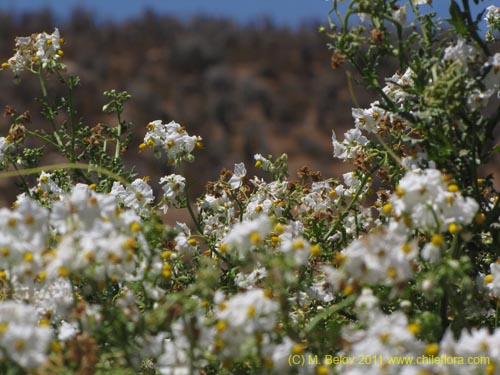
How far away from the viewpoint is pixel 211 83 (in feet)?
93.0

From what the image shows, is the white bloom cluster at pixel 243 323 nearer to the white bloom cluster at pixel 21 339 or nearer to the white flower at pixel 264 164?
the white bloom cluster at pixel 21 339

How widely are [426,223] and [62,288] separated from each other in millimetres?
1026

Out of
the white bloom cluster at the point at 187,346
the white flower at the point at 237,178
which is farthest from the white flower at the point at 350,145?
the white bloom cluster at the point at 187,346

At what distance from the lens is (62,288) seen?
244cm

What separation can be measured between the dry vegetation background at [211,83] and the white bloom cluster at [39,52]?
607 inches

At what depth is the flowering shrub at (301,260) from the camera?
6.60ft

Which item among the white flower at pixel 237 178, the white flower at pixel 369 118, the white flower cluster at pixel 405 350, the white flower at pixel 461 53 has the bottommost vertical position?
the white flower cluster at pixel 405 350

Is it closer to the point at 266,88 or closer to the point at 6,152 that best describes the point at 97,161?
the point at 6,152

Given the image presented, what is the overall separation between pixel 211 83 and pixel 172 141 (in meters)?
25.2

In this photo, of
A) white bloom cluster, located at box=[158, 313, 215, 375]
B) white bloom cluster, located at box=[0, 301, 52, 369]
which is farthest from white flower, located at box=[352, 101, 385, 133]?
white bloom cluster, located at box=[0, 301, 52, 369]

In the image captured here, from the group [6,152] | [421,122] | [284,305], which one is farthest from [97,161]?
[284,305]

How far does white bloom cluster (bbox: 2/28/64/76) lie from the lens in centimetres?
369

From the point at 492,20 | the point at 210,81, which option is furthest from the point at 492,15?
the point at 210,81

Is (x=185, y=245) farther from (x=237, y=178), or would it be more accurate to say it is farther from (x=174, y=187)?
(x=237, y=178)
